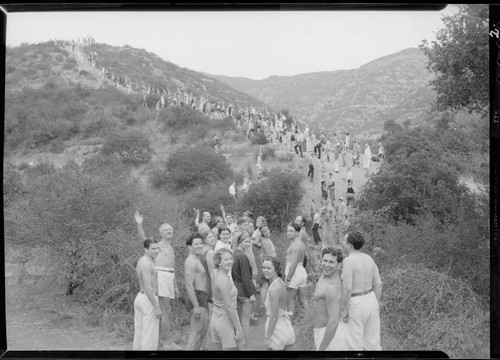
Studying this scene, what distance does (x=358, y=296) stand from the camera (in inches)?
241

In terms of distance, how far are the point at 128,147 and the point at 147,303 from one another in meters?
9.02

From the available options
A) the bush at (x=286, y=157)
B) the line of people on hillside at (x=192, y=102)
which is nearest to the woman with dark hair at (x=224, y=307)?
the bush at (x=286, y=157)

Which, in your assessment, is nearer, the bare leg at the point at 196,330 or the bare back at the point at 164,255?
the bare leg at the point at 196,330

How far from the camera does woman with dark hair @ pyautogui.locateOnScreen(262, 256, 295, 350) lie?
19.5 ft

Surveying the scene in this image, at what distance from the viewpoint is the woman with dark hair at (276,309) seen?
595 centimetres

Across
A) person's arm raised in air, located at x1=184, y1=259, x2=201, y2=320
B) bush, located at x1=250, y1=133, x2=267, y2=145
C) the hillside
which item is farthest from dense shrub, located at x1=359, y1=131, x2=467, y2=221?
bush, located at x1=250, y1=133, x2=267, y2=145

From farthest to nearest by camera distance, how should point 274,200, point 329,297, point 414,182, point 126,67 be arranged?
point 126,67 → point 274,200 → point 414,182 → point 329,297

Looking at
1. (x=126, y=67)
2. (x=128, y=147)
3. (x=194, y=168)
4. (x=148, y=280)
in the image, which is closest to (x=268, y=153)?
(x=128, y=147)

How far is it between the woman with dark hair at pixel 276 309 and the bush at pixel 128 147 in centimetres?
890

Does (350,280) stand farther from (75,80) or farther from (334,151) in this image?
(75,80)

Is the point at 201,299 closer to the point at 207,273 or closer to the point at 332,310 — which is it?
the point at 207,273

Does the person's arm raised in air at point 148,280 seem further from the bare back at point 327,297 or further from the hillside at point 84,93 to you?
the hillside at point 84,93

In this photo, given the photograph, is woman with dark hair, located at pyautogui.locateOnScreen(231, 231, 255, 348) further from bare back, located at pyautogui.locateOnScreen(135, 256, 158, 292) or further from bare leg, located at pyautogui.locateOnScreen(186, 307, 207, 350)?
bare back, located at pyautogui.locateOnScreen(135, 256, 158, 292)

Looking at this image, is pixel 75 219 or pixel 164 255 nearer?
pixel 164 255
